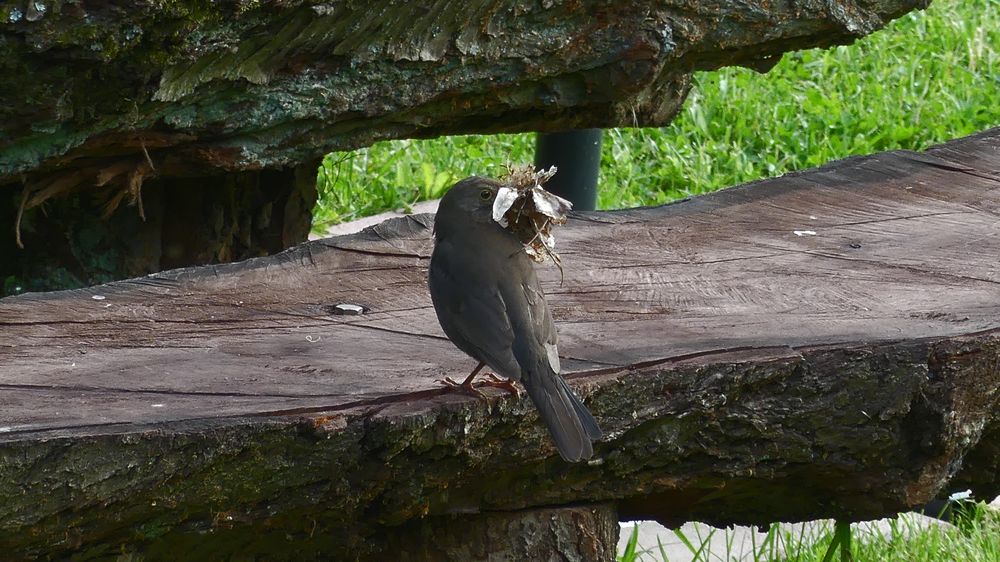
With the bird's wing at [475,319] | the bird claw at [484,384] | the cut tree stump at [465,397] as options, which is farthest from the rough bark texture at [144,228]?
the bird claw at [484,384]

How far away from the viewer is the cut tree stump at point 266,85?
2992mm

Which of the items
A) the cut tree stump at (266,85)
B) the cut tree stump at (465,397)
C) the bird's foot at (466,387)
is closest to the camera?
the cut tree stump at (465,397)

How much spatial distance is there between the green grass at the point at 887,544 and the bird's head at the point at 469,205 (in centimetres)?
123

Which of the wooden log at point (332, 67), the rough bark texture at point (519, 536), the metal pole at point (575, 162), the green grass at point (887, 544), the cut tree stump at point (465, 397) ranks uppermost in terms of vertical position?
the wooden log at point (332, 67)

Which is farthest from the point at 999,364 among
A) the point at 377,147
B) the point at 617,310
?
the point at 377,147

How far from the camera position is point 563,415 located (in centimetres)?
238

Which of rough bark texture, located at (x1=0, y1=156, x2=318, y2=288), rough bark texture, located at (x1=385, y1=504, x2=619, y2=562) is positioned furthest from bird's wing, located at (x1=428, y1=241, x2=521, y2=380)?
rough bark texture, located at (x1=0, y1=156, x2=318, y2=288)

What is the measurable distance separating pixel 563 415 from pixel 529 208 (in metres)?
0.56

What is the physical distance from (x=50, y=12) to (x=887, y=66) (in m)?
5.54

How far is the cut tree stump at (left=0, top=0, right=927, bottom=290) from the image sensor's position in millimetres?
2992

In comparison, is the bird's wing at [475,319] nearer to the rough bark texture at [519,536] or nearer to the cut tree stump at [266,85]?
the rough bark texture at [519,536]

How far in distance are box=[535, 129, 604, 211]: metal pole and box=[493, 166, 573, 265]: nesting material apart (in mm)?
2491

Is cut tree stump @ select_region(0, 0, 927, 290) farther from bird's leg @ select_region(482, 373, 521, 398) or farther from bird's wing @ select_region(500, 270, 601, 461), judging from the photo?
bird's leg @ select_region(482, 373, 521, 398)

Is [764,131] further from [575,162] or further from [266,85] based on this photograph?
[266,85]
